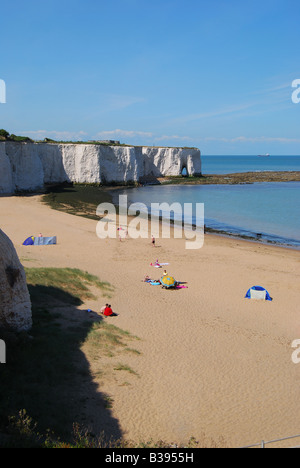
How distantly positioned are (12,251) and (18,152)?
34.9 metres

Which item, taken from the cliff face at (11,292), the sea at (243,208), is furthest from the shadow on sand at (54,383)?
the sea at (243,208)

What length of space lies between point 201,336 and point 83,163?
45.7m

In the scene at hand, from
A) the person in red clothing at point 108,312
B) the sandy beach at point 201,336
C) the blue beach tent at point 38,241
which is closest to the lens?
the sandy beach at point 201,336

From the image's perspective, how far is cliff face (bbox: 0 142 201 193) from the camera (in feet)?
135

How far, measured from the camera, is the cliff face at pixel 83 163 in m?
41.2

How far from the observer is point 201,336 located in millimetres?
11562

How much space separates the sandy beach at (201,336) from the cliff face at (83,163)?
19.8 m

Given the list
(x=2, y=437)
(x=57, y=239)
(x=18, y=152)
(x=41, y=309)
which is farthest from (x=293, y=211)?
(x=2, y=437)

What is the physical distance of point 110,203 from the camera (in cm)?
4094

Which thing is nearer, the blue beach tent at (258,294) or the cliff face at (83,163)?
the blue beach tent at (258,294)

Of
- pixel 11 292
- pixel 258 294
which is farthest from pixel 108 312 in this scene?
pixel 258 294

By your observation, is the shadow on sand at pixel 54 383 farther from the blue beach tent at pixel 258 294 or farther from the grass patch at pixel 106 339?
the blue beach tent at pixel 258 294

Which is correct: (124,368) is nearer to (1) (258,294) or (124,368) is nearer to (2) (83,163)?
(1) (258,294)

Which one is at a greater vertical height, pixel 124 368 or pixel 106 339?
pixel 106 339
